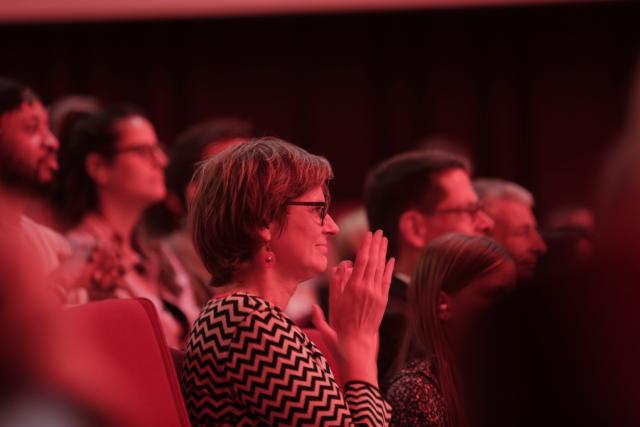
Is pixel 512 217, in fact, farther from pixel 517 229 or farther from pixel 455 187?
pixel 455 187

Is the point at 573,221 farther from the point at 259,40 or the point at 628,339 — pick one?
the point at 259,40

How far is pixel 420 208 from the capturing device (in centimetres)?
236

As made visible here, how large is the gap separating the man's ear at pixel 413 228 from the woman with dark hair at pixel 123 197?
2.88 ft

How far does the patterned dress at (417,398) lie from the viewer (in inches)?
66.9

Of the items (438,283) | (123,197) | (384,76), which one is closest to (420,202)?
(438,283)

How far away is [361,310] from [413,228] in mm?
805

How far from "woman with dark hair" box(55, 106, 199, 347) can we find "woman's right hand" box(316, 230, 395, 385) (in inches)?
51.6

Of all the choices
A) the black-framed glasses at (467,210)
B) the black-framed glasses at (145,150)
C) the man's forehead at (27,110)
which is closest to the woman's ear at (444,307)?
the black-framed glasses at (467,210)

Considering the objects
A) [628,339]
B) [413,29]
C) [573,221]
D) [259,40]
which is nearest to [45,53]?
[259,40]

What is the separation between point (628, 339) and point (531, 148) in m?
5.94

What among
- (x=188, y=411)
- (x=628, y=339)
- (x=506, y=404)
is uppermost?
(x=628, y=339)

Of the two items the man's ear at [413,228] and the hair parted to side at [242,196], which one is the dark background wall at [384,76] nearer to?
the man's ear at [413,228]

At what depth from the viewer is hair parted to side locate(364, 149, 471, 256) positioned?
7.66ft

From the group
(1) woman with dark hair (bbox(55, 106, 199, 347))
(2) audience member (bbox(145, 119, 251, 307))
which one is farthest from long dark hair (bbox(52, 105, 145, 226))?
(2) audience member (bbox(145, 119, 251, 307))
